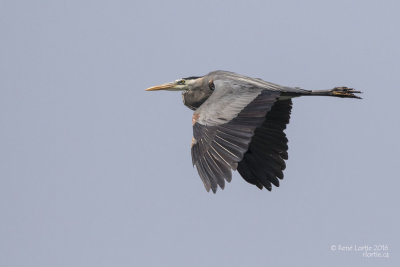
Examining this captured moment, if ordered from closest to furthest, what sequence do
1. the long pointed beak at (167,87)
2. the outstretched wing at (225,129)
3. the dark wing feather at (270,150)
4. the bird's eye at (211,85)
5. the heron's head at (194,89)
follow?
the outstretched wing at (225,129)
the dark wing feather at (270,150)
the bird's eye at (211,85)
the heron's head at (194,89)
the long pointed beak at (167,87)

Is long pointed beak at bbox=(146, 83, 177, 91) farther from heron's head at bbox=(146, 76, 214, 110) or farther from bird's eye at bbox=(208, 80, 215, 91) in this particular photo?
bird's eye at bbox=(208, 80, 215, 91)

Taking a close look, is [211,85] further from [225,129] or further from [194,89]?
[225,129]

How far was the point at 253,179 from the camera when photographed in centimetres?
1276

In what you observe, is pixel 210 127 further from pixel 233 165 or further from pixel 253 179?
pixel 253 179

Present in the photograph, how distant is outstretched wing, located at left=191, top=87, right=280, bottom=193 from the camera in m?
10.6

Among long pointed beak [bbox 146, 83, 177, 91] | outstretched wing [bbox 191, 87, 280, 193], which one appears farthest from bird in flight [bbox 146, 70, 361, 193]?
long pointed beak [bbox 146, 83, 177, 91]

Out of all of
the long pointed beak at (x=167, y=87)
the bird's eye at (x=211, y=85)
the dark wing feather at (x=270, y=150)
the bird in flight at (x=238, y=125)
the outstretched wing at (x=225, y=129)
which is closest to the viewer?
the outstretched wing at (x=225, y=129)

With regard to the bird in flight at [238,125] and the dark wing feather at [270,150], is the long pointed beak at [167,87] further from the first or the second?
the dark wing feather at [270,150]

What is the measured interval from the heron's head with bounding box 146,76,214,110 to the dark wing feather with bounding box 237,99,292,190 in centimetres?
120

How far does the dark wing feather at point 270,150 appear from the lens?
1276cm

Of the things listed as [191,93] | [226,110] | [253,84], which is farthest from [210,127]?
[191,93]

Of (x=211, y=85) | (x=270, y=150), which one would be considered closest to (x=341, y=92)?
(x=270, y=150)

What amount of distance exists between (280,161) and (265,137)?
0.44m

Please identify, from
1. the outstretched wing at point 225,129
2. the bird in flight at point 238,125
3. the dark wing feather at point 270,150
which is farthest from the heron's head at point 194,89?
the outstretched wing at point 225,129
